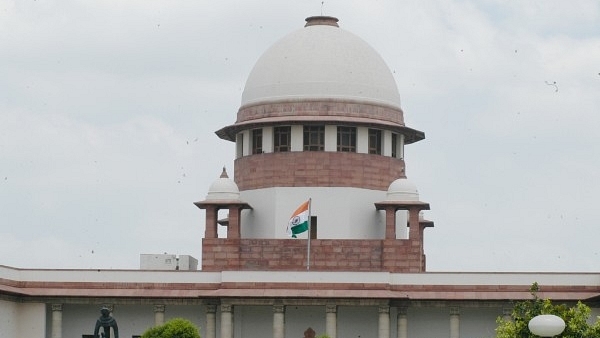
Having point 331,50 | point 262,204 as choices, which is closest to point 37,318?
point 262,204

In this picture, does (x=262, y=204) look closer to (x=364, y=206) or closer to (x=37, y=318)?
(x=364, y=206)

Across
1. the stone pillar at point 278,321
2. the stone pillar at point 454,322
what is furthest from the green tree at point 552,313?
the stone pillar at point 278,321

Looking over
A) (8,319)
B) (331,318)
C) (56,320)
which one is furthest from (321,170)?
(8,319)

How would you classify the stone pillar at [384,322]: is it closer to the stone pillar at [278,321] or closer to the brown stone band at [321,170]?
the stone pillar at [278,321]

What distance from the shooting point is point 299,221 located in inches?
2736

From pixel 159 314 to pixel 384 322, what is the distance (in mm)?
8328

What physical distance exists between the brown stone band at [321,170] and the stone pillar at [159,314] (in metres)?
7.07

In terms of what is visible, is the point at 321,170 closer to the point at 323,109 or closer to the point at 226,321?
the point at 323,109

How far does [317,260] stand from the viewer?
70.0 meters

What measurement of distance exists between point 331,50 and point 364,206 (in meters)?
6.36

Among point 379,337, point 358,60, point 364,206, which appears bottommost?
point 379,337

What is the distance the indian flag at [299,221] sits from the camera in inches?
2731

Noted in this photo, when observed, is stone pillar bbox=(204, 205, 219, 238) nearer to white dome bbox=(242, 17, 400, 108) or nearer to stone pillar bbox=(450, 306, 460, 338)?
white dome bbox=(242, 17, 400, 108)

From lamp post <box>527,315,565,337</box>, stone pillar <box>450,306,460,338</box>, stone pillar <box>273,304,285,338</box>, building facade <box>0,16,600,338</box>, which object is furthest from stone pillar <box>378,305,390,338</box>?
lamp post <box>527,315,565,337</box>
